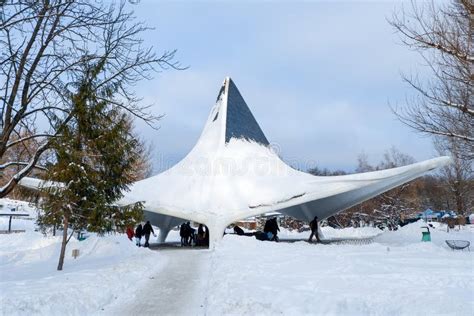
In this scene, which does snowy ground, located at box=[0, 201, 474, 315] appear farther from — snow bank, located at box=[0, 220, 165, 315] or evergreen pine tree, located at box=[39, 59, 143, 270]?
evergreen pine tree, located at box=[39, 59, 143, 270]

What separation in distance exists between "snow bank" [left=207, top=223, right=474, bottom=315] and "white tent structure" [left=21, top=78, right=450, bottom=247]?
761 centimetres

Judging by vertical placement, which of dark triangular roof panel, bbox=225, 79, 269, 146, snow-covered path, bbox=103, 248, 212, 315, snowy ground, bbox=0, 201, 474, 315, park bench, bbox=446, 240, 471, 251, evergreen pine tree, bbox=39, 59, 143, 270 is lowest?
snow-covered path, bbox=103, 248, 212, 315

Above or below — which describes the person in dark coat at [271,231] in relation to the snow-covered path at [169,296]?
above

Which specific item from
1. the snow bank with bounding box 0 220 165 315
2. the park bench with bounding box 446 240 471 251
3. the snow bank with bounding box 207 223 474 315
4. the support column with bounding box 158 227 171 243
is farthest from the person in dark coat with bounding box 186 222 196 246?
the park bench with bounding box 446 240 471 251

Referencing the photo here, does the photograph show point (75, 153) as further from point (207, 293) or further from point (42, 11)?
point (207, 293)

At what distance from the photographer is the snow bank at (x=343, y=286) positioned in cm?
550

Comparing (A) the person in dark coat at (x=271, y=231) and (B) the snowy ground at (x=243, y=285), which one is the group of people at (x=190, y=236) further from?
(B) the snowy ground at (x=243, y=285)

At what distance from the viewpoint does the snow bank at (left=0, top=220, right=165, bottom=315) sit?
19.9 ft

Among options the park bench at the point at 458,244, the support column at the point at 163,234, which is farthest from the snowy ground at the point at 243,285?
the support column at the point at 163,234

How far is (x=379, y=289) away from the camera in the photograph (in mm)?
6582

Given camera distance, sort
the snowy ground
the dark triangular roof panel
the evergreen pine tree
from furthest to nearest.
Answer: the dark triangular roof panel
the evergreen pine tree
the snowy ground

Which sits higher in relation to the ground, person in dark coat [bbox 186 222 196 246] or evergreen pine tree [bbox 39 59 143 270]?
evergreen pine tree [bbox 39 59 143 270]

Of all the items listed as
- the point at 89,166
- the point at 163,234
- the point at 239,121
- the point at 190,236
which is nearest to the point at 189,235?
the point at 190,236

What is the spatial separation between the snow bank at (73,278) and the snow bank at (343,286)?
5.92 feet
